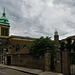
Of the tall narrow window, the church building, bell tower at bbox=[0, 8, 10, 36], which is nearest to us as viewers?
the church building

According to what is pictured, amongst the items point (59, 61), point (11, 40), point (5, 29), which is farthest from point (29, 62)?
point (5, 29)

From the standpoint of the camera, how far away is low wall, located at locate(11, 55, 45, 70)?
18859 mm

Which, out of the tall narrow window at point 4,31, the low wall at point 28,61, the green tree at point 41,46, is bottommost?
the low wall at point 28,61

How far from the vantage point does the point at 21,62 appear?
25125 millimetres

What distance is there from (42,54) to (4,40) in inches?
1682

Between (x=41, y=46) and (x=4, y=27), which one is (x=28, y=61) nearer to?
(x=41, y=46)

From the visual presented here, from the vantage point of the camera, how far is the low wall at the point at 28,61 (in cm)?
1886

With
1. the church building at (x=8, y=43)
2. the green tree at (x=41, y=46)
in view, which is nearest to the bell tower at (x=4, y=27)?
the church building at (x=8, y=43)

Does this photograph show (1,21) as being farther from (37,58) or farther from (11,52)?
→ (37,58)

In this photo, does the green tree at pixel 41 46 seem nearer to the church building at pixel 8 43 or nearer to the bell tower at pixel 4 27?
the church building at pixel 8 43

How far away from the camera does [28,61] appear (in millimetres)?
22250

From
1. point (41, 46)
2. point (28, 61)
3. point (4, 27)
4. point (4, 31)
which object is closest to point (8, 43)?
point (4, 31)

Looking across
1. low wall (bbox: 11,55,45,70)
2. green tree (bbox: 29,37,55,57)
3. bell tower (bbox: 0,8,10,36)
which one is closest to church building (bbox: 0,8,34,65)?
bell tower (bbox: 0,8,10,36)

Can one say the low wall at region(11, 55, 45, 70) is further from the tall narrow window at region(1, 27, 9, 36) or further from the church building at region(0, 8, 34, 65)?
the tall narrow window at region(1, 27, 9, 36)
